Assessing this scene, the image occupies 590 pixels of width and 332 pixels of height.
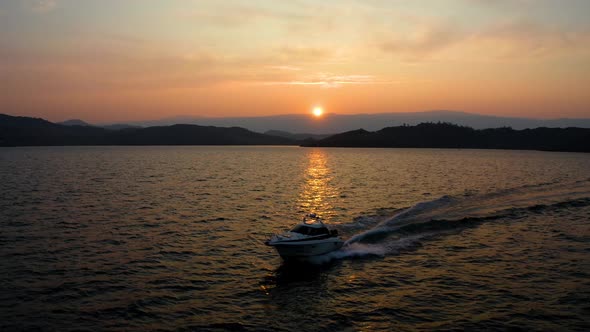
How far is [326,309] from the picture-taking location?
933 inches

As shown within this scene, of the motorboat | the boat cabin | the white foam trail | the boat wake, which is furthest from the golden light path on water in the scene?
the boat cabin

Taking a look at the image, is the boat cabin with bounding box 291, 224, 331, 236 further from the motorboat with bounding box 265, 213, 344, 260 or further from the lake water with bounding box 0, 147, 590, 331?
the lake water with bounding box 0, 147, 590, 331

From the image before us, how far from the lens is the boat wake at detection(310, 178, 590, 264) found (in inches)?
1458

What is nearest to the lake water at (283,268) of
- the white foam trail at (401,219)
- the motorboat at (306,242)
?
the white foam trail at (401,219)

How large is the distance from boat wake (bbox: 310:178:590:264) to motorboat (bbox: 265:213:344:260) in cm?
74

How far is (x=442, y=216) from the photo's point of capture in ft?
164

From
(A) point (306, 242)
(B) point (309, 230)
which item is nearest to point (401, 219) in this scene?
(B) point (309, 230)

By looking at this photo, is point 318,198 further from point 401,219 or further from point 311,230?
point 311,230

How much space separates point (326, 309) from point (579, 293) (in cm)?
1548

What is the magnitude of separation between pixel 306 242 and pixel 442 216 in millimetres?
24704

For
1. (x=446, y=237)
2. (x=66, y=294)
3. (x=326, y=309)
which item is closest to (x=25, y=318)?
(x=66, y=294)

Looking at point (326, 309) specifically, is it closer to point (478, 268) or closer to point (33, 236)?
point (478, 268)

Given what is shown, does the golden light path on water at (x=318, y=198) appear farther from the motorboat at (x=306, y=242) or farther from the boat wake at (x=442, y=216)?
the motorboat at (x=306, y=242)

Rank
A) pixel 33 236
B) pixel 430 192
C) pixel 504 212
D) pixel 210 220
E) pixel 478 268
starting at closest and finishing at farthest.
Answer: pixel 478 268, pixel 33 236, pixel 210 220, pixel 504 212, pixel 430 192
